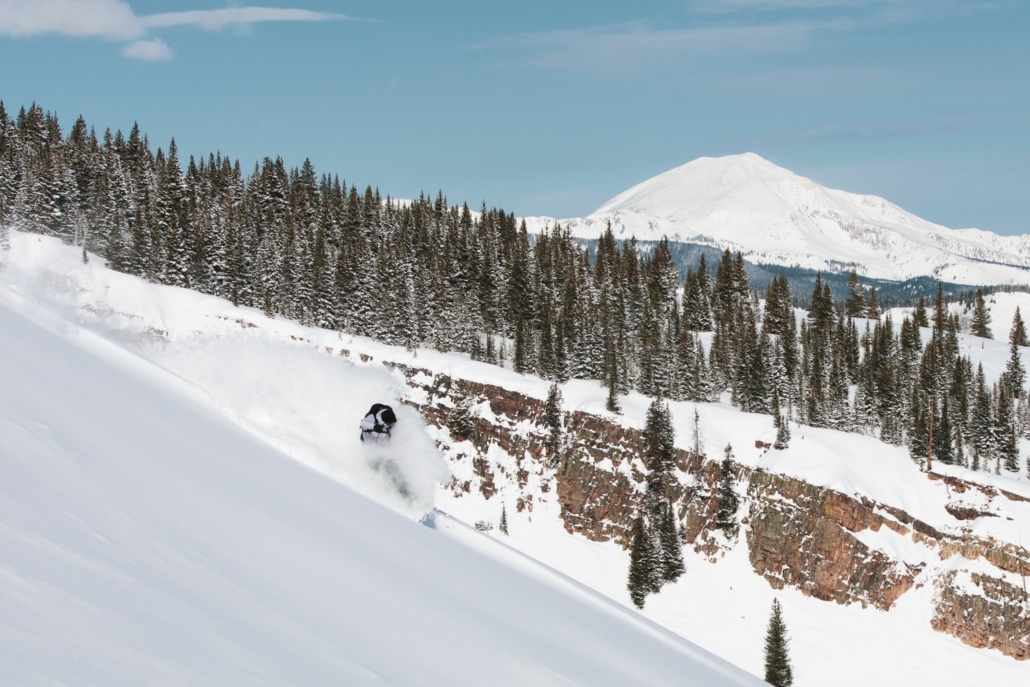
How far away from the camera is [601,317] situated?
9175 cm

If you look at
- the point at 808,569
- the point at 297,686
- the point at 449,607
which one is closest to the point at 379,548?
the point at 449,607

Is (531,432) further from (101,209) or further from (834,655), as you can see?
(101,209)

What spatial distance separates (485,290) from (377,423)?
8873 centimetres

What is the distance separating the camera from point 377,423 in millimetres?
19047

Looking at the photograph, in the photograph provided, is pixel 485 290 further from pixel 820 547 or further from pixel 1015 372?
pixel 1015 372

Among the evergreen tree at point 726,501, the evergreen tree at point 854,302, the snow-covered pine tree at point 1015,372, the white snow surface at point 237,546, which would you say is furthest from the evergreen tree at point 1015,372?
the white snow surface at point 237,546

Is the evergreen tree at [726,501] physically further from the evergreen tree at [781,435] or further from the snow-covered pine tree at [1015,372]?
the snow-covered pine tree at [1015,372]

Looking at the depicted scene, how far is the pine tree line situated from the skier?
2046 inches

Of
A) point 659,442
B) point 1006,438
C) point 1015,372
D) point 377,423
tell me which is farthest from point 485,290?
point 1015,372

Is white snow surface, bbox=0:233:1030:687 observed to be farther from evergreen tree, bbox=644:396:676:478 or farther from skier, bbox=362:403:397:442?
evergreen tree, bbox=644:396:676:478

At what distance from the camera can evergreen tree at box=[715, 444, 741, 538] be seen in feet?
203

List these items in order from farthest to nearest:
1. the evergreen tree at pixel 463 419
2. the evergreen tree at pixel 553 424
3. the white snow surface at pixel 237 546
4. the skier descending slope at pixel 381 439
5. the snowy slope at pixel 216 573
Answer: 1. the evergreen tree at pixel 463 419
2. the evergreen tree at pixel 553 424
3. the skier descending slope at pixel 381 439
4. the white snow surface at pixel 237 546
5. the snowy slope at pixel 216 573

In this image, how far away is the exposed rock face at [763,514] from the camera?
5419 centimetres

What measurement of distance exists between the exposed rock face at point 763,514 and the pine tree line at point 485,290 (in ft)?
22.4
